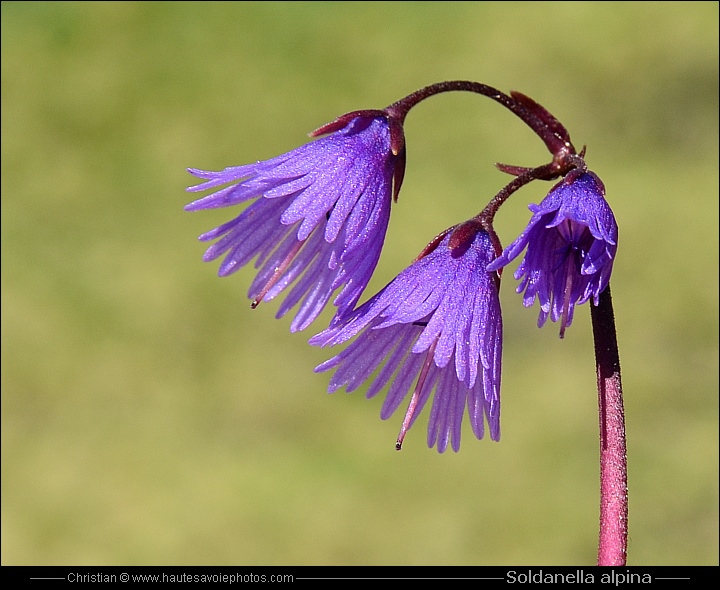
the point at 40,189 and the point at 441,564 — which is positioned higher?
the point at 40,189

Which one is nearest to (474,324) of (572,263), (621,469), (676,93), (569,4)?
(572,263)

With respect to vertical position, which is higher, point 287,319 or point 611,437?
point 287,319

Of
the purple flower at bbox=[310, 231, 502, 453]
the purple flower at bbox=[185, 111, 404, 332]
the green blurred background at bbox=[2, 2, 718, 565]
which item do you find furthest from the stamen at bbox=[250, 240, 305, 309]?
the green blurred background at bbox=[2, 2, 718, 565]

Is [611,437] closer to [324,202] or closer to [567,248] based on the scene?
[567,248]

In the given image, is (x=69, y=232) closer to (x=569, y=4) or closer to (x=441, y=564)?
(x=441, y=564)

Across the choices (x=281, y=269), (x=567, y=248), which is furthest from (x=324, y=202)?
(x=567, y=248)

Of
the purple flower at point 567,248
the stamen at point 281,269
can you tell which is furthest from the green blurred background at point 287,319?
the purple flower at point 567,248
